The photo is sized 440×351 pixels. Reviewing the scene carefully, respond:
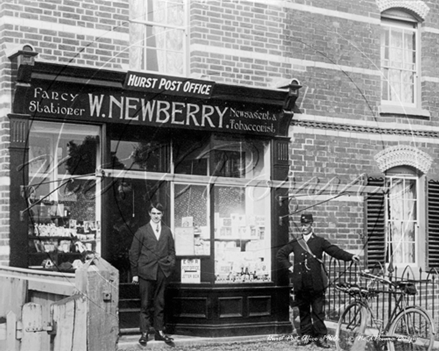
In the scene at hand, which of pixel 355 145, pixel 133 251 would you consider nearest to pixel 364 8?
pixel 355 145

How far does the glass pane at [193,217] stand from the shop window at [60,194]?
1.34 m

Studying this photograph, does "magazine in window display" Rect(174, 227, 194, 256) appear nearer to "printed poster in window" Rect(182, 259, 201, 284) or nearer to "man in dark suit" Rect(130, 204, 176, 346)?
"printed poster in window" Rect(182, 259, 201, 284)

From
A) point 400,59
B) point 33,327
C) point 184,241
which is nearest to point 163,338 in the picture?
point 184,241

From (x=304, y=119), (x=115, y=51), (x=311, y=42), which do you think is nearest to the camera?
(x=115, y=51)

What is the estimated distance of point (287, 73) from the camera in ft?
32.4

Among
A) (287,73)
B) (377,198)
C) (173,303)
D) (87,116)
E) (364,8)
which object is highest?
(364,8)

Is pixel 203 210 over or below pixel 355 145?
below

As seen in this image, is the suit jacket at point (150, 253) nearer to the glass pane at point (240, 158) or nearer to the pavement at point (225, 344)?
the pavement at point (225, 344)

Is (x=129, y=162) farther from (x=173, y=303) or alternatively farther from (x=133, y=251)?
(x=173, y=303)

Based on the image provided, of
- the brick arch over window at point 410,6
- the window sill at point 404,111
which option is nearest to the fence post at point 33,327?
the window sill at point 404,111

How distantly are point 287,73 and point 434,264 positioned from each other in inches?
144

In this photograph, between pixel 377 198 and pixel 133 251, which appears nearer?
pixel 133 251

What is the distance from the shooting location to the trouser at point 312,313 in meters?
9.39

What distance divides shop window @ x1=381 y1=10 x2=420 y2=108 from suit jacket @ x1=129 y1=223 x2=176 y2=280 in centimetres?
358
